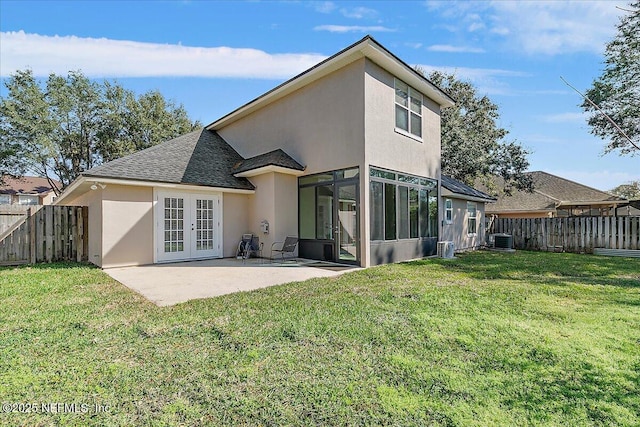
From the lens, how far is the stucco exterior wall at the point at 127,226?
9219mm

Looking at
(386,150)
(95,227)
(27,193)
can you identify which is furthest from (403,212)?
(27,193)

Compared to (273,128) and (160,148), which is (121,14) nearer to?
A: (160,148)

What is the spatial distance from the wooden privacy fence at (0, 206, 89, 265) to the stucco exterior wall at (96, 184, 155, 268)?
2469mm

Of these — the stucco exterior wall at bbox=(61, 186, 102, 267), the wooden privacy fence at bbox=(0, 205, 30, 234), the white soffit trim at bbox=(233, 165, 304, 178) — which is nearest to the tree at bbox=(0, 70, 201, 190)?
the stucco exterior wall at bbox=(61, 186, 102, 267)

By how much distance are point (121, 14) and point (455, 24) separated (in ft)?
32.6

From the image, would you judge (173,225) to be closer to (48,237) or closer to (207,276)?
(207,276)

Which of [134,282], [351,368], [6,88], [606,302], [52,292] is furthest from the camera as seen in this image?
[6,88]

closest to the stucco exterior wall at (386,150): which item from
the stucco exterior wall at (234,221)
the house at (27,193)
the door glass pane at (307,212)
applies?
the door glass pane at (307,212)

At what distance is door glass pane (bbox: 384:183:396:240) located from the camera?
10.0 meters

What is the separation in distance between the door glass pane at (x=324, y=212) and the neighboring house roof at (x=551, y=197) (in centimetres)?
2012

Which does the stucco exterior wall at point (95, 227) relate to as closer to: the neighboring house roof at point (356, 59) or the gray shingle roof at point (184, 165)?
the gray shingle roof at point (184, 165)

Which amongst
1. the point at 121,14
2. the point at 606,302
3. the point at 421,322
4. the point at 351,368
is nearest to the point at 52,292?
the point at 351,368

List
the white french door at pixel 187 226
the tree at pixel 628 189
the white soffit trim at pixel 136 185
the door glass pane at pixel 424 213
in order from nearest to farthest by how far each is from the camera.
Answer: the white soffit trim at pixel 136 185
the white french door at pixel 187 226
the door glass pane at pixel 424 213
the tree at pixel 628 189

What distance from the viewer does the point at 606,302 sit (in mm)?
5371
